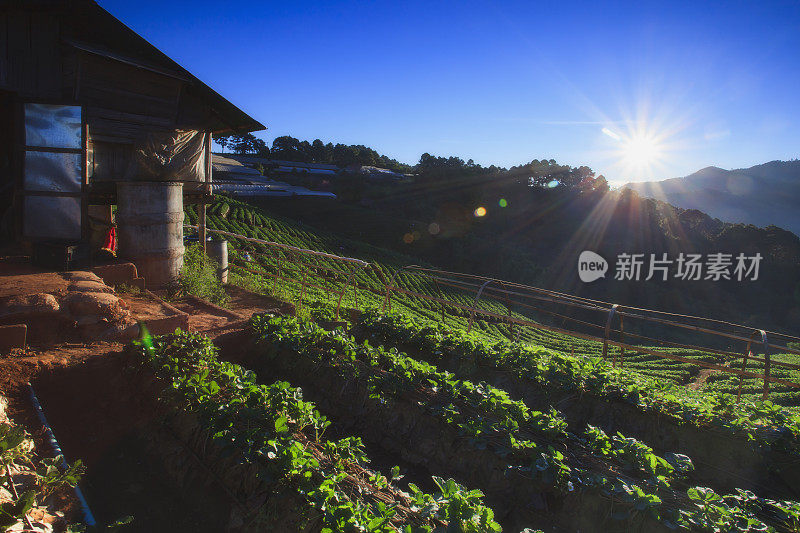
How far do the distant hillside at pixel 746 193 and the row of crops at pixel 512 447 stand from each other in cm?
10348

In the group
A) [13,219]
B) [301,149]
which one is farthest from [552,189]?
[13,219]

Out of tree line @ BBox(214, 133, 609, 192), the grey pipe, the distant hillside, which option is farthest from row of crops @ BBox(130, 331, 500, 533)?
the distant hillside

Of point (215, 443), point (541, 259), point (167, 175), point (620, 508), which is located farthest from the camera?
point (541, 259)

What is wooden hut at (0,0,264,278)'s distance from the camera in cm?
856

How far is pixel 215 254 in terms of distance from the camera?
12172mm

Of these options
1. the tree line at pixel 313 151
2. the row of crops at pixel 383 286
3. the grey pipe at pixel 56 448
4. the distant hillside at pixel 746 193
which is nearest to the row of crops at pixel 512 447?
the grey pipe at pixel 56 448

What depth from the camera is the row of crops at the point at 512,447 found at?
367 cm

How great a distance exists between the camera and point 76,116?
346 inches

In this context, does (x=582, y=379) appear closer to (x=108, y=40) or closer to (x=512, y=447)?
(x=512, y=447)

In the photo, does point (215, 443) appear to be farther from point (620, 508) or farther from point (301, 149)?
point (301, 149)

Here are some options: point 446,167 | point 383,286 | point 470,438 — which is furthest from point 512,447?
point 446,167

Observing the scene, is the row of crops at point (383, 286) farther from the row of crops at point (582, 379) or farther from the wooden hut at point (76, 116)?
the row of crops at point (582, 379)

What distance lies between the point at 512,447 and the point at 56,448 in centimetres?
389

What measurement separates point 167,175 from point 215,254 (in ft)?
8.51
